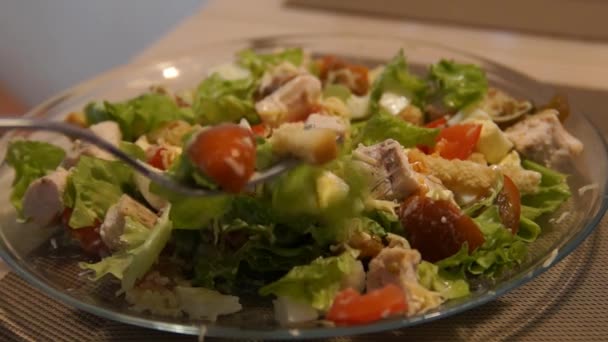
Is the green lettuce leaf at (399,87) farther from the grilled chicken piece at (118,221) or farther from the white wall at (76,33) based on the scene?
the white wall at (76,33)

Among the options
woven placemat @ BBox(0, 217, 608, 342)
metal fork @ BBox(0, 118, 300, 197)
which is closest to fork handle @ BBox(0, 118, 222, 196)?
metal fork @ BBox(0, 118, 300, 197)

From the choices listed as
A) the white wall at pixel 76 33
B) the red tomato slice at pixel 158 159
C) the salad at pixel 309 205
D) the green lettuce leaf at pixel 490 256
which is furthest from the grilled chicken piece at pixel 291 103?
the white wall at pixel 76 33

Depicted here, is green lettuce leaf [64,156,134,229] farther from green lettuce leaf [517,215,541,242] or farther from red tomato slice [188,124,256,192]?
green lettuce leaf [517,215,541,242]

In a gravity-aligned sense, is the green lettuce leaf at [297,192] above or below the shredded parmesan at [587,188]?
above

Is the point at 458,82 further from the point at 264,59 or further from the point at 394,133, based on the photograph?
the point at 264,59

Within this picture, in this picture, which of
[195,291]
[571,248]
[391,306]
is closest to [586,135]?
[571,248]

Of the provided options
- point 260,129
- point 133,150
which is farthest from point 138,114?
point 260,129
